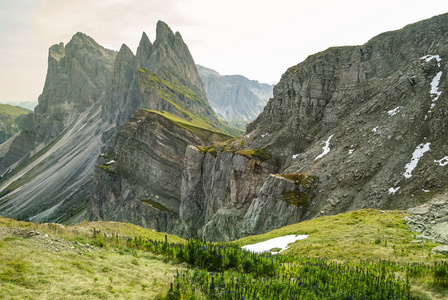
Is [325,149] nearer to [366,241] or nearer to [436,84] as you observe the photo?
[436,84]

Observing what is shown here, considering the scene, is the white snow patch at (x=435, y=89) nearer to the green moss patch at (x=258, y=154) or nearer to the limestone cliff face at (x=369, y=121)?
the limestone cliff face at (x=369, y=121)

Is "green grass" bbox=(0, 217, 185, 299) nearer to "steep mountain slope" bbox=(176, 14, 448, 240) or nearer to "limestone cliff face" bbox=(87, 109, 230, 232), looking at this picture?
"steep mountain slope" bbox=(176, 14, 448, 240)

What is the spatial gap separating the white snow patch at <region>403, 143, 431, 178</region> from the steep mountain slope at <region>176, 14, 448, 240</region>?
6.5 inches

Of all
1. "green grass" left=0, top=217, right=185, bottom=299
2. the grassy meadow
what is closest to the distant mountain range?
the grassy meadow

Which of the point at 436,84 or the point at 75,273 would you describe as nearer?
the point at 75,273

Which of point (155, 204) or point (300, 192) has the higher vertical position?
point (300, 192)

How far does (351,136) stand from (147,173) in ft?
347

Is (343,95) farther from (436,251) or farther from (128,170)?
(128,170)

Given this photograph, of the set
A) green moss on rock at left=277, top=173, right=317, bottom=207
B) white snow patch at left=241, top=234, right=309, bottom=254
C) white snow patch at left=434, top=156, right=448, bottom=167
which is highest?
white snow patch at left=434, top=156, right=448, bottom=167

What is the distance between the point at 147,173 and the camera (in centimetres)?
13575

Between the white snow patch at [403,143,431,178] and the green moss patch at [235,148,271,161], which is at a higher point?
the green moss patch at [235,148,271,161]

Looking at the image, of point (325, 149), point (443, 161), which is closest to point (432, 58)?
point (443, 161)

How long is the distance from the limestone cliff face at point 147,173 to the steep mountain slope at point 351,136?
38.8 meters

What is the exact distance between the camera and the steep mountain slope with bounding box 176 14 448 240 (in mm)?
45125
